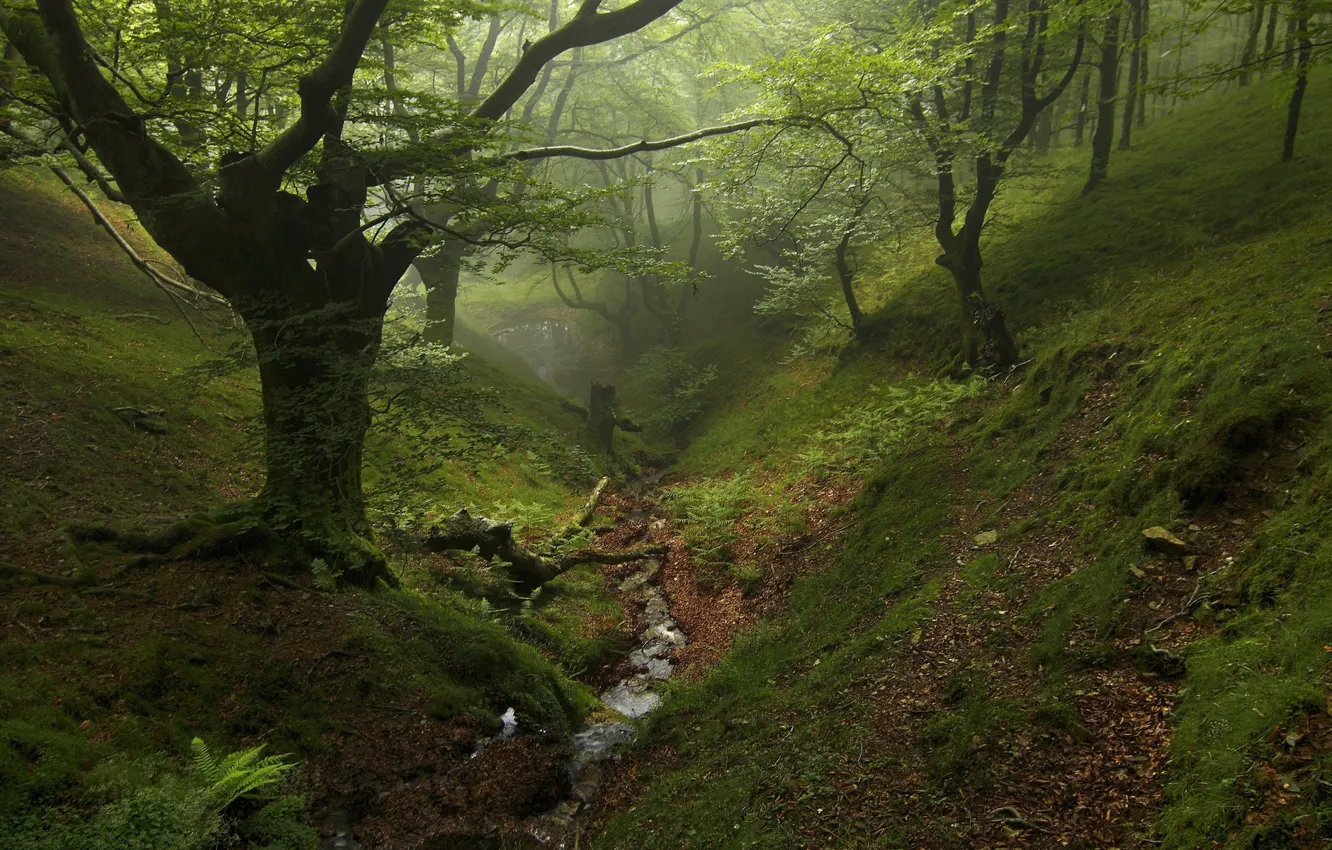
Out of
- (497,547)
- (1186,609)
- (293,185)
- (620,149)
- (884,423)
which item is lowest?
(497,547)

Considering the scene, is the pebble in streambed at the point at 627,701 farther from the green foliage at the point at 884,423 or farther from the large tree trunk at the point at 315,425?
the green foliage at the point at 884,423

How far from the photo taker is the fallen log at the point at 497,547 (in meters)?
10.9

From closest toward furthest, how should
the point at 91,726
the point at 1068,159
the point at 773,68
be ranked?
1. the point at 91,726
2. the point at 773,68
3. the point at 1068,159

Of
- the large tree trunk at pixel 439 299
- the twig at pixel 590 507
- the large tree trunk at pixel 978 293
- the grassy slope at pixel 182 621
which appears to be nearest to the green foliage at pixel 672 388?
the twig at pixel 590 507

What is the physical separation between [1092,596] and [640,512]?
11.9 m

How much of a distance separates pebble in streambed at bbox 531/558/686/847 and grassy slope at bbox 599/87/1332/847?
1.79 feet

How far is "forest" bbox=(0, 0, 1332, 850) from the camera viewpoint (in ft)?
15.4

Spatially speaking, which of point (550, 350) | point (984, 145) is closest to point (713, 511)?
point (984, 145)

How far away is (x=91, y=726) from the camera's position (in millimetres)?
5258

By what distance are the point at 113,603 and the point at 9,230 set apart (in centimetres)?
1416

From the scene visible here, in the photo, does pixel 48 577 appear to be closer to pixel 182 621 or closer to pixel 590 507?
pixel 182 621

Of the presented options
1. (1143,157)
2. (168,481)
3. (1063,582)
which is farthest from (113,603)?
(1143,157)

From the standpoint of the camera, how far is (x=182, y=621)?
6.81m

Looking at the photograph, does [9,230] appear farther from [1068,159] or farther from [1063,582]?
[1068,159]
